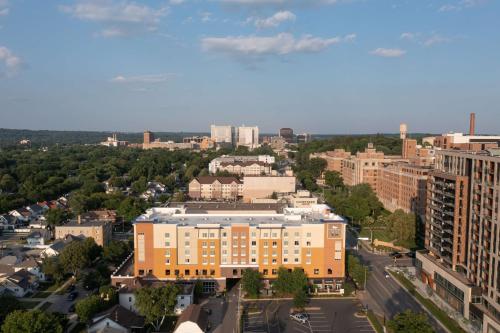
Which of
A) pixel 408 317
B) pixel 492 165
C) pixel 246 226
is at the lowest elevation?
pixel 408 317

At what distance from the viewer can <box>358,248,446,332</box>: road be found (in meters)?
24.0

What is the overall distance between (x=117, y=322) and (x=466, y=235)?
18798mm

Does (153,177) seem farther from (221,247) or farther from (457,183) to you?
(457,183)

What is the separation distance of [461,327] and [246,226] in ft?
42.3

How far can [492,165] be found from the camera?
2088 centimetres

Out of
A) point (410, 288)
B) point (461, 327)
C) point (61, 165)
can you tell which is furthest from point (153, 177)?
point (461, 327)

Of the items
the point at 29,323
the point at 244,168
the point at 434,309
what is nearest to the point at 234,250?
the point at 434,309

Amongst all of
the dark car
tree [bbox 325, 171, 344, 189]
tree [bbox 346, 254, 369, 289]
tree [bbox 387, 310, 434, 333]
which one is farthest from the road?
tree [bbox 325, 171, 344, 189]

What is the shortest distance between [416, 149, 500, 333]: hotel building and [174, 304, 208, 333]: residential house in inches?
524

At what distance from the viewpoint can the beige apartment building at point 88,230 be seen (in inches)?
1462

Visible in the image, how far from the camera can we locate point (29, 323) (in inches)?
715

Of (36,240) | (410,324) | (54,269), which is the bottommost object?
(36,240)

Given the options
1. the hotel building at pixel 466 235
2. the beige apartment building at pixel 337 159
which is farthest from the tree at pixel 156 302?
the beige apartment building at pixel 337 159

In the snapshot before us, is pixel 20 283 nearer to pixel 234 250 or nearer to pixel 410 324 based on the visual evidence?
pixel 234 250
